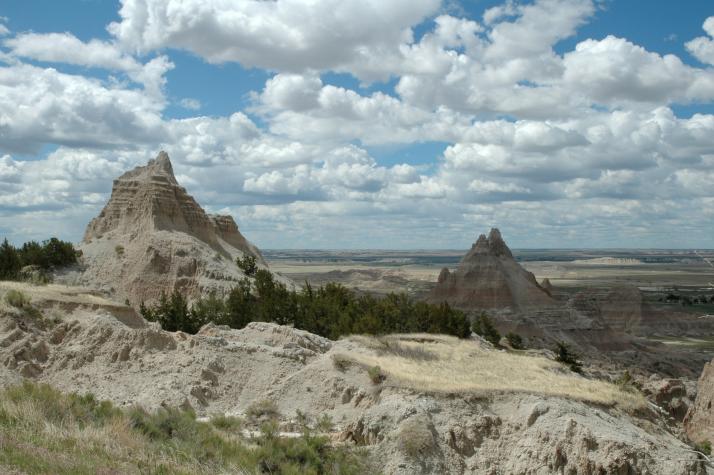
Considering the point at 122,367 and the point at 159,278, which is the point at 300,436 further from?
the point at 159,278

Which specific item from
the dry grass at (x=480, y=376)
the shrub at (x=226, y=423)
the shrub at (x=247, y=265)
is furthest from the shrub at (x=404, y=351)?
the shrub at (x=247, y=265)

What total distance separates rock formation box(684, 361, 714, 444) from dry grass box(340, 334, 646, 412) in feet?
19.0

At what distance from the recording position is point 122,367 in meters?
23.4

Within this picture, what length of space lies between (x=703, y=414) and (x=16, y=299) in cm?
2705

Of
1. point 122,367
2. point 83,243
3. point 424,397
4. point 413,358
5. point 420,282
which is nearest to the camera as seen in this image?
point 424,397

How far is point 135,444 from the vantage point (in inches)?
502

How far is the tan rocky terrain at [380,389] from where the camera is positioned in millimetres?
17609

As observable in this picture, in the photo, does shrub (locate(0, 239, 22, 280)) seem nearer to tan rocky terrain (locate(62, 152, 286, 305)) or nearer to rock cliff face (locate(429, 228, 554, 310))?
tan rocky terrain (locate(62, 152, 286, 305))

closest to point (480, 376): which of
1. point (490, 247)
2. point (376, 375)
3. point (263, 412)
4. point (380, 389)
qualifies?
point (376, 375)

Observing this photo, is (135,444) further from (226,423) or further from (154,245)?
(154,245)

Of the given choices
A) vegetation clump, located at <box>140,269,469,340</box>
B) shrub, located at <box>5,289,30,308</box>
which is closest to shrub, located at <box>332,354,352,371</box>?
vegetation clump, located at <box>140,269,469,340</box>

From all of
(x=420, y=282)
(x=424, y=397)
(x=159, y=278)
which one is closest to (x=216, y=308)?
(x=159, y=278)

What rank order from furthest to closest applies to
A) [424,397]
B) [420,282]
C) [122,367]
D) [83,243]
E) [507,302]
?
[420,282], [507,302], [83,243], [122,367], [424,397]

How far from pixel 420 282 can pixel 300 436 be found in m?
155
